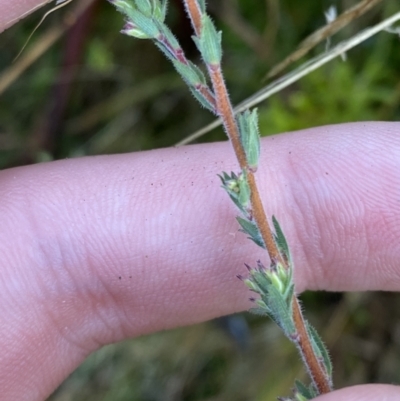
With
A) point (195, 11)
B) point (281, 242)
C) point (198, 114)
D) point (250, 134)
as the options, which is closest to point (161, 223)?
point (281, 242)

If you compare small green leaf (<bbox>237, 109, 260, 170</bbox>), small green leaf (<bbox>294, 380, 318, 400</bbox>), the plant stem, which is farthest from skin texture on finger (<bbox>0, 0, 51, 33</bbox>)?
small green leaf (<bbox>294, 380, 318, 400</bbox>)

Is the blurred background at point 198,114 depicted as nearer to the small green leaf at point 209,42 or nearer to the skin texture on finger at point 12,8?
the skin texture on finger at point 12,8

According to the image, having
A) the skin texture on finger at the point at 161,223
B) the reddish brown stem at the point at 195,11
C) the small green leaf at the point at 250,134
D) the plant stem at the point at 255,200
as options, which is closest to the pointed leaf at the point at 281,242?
the plant stem at the point at 255,200

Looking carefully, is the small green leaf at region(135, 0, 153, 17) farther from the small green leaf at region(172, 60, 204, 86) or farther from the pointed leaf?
the pointed leaf

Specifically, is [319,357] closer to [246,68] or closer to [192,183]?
[192,183]

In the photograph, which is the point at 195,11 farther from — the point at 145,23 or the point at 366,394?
the point at 366,394
